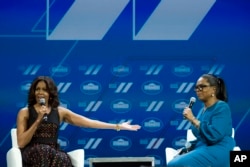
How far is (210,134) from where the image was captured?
5.18m

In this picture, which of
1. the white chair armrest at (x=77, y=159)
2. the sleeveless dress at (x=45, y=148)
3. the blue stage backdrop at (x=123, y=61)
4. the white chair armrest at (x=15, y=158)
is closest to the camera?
the white chair armrest at (x=15, y=158)

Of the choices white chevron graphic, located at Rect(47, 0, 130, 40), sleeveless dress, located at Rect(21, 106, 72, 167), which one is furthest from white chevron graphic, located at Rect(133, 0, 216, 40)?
sleeveless dress, located at Rect(21, 106, 72, 167)

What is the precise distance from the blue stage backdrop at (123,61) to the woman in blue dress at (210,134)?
4.30 feet

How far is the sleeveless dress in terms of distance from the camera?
16.9 ft

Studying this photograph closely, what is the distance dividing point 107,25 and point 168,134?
145cm

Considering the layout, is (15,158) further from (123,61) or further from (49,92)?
(123,61)

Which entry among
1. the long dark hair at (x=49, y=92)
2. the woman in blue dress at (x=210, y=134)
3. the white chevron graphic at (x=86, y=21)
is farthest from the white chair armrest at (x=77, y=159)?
the white chevron graphic at (x=86, y=21)

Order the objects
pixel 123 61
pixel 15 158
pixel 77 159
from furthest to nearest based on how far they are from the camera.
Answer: pixel 123 61
pixel 77 159
pixel 15 158

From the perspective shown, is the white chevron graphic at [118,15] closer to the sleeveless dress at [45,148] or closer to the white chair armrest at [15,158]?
the sleeveless dress at [45,148]

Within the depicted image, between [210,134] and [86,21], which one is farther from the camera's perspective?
[86,21]

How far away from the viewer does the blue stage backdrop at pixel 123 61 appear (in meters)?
6.57

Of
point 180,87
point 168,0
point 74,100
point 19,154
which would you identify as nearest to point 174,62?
point 180,87

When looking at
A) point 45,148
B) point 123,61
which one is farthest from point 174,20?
point 45,148

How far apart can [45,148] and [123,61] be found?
1747 mm
